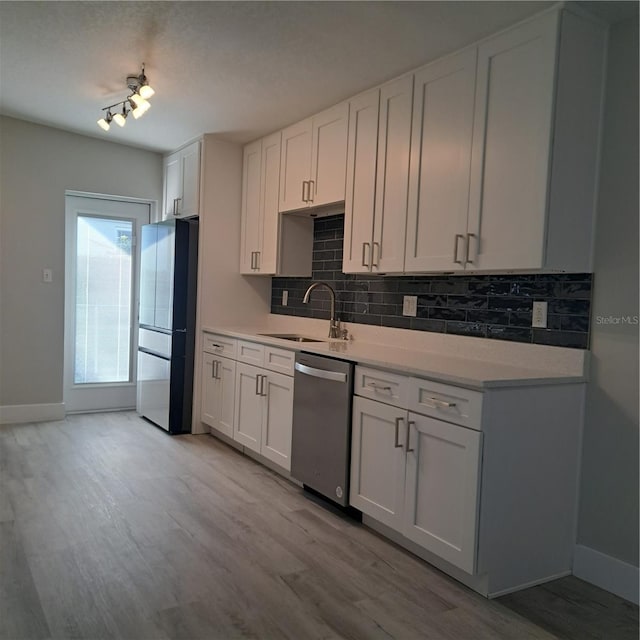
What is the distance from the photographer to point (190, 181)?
14.9ft

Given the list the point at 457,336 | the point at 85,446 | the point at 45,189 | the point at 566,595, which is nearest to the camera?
the point at 566,595

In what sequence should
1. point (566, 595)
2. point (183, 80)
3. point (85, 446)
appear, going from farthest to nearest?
1. point (85, 446)
2. point (183, 80)
3. point (566, 595)

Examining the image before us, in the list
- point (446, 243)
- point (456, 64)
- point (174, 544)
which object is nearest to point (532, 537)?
point (446, 243)

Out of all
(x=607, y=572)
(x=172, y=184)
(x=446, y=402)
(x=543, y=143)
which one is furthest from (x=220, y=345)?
(x=607, y=572)

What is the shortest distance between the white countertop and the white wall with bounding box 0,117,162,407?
Result: 235cm

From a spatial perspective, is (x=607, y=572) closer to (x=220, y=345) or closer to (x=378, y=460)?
(x=378, y=460)

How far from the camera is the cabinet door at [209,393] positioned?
4180mm

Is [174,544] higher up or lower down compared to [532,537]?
lower down

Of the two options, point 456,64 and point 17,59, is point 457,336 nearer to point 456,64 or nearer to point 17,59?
point 456,64

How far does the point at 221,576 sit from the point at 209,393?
215 centimetres

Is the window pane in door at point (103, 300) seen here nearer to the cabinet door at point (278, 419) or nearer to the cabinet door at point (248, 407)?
the cabinet door at point (248, 407)

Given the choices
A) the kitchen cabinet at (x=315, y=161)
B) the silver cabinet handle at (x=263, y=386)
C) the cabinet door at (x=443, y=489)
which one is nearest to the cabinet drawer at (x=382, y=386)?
the cabinet door at (x=443, y=489)

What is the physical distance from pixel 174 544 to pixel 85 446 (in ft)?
5.74

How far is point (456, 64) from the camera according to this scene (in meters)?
2.60
